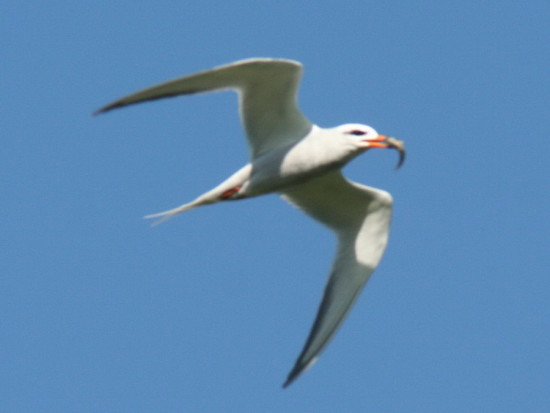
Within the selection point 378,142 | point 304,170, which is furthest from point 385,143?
point 304,170

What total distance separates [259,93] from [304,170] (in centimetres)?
97

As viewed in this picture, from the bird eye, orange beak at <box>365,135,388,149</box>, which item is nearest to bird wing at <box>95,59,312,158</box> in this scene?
the bird eye

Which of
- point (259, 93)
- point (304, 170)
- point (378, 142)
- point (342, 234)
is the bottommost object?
point (342, 234)

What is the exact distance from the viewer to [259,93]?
47.2ft

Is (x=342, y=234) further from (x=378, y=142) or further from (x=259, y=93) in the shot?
(x=259, y=93)

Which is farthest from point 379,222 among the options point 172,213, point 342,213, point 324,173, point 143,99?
point 143,99

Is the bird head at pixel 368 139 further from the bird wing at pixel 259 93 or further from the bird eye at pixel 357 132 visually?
the bird wing at pixel 259 93

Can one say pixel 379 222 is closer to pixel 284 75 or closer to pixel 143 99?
pixel 284 75

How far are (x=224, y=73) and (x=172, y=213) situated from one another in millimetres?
1919

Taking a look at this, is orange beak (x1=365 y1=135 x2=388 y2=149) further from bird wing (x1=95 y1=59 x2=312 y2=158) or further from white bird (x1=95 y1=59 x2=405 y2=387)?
bird wing (x1=95 y1=59 x2=312 y2=158)

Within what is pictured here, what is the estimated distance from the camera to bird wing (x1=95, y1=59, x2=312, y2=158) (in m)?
13.3

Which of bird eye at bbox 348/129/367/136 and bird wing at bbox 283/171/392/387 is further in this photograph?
bird wing at bbox 283/171/392/387

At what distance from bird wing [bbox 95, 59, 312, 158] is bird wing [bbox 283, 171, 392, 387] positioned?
1176 mm

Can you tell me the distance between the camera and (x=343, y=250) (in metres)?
16.1
